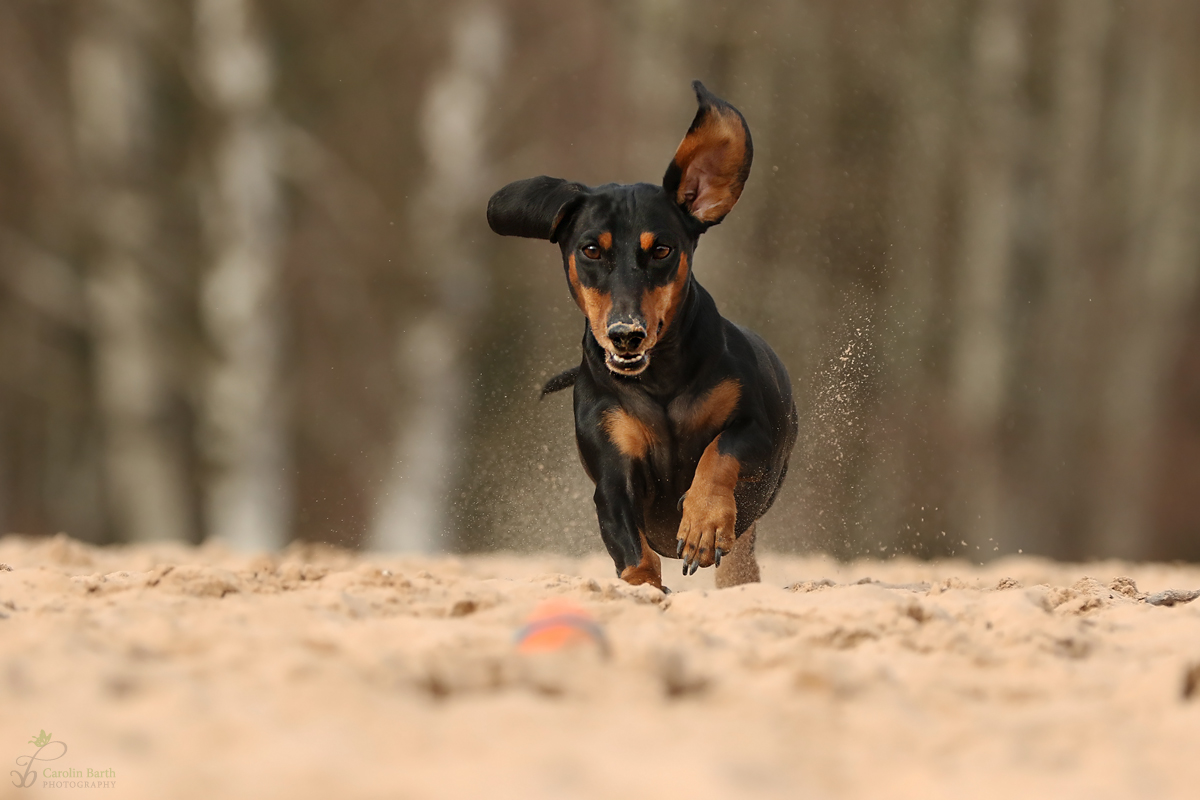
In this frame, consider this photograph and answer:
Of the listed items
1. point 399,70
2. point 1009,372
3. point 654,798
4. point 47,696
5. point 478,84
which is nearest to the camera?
point 654,798

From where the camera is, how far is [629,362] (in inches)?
182

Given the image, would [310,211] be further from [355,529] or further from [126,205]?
[355,529]

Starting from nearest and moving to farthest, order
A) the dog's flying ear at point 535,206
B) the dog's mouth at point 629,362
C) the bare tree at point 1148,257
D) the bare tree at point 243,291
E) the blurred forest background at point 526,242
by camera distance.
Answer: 1. the dog's mouth at point 629,362
2. the dog's flying ear at point 535,206
3. the bare tree at point 243,291
4. the blurred forest background at point 526,242
5. the bare tree at point 1148,257

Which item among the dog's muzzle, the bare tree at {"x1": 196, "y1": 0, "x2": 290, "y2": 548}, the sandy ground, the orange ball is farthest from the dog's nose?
the bare tree at {"x1": 196, "y1": 0, "x2": 290, "y2": 548}

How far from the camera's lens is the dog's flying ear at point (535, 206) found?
16.9 feet

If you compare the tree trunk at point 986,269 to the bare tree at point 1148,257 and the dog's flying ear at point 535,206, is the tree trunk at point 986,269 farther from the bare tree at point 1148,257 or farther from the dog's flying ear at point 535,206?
the dog's flying ear at point 535,206

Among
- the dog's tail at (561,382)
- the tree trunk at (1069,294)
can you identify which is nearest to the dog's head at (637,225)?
the dog's tail at (561,382)

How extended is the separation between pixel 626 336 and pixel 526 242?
12.0m

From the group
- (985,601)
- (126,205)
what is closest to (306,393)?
(126,205)

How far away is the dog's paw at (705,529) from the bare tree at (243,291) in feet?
33.7

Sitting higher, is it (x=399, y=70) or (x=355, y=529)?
(x=399, y=70)

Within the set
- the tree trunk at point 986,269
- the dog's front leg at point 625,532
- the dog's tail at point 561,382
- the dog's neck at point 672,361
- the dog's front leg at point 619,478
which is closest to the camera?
the dog's front leg at point 625,532

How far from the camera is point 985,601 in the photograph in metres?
3.86

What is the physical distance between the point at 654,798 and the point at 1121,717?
103 cm
